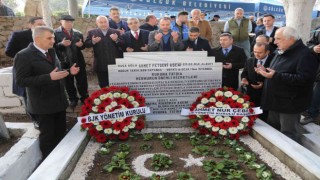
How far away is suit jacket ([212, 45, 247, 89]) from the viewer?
4.77 meters

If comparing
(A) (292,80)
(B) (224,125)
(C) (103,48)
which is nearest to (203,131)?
(B) (224,125)

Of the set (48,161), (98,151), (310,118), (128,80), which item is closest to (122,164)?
(98,151)

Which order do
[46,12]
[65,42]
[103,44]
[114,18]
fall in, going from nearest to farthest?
1. [65,42]
2. [103,44]
3. [114,18]
4. [46,12]

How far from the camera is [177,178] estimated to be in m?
2.84

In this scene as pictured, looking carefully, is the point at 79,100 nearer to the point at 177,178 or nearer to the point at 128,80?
the point at 128,80

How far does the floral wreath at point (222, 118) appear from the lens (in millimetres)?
3846

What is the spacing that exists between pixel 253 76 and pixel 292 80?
36.6 inches

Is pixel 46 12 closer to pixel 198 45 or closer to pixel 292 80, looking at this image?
pixel 198 45

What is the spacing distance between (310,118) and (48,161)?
13.4 feet

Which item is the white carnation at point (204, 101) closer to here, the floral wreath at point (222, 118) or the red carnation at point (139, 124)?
the floral wreath at point (222, 118)

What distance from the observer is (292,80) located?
3.44 meters

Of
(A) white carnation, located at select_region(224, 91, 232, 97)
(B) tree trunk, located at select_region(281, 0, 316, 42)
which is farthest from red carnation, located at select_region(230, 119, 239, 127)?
(B) tree trunk, located at select_region(281, 0, 316, 42)

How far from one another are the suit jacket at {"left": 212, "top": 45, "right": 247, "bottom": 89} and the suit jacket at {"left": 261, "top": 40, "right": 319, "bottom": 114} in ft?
3.07

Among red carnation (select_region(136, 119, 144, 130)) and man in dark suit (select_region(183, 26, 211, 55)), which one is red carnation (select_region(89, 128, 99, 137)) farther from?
man in dark suit (select_region(183, 26, 211, 55))
